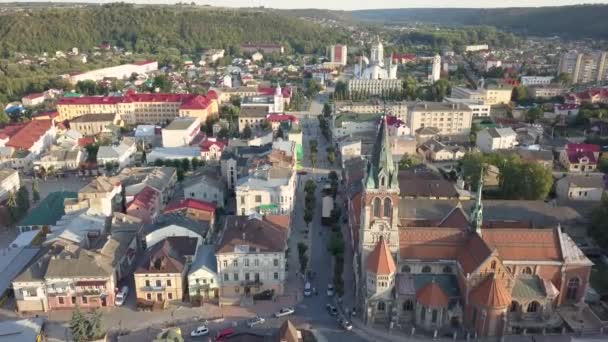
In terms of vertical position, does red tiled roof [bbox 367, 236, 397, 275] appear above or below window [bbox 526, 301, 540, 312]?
above

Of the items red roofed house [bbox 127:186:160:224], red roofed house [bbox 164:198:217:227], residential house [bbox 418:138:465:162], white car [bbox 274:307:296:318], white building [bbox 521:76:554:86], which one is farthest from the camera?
white building [bbox 521:76:554:86]

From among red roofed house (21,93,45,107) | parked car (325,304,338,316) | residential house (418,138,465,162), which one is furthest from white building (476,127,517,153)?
red roofed house (21,93,45,107)

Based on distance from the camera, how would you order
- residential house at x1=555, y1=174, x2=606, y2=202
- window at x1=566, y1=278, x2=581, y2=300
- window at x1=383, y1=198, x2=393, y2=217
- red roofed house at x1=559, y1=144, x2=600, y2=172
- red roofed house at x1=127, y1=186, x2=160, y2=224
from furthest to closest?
red roofed house at x1=559, y1=144, x2=600, y2=172, residential house at x1=555, y1=174, x2=606, y2=202, red roofed house at x1=127, y1=186, x2=160, y2=224, window at x1=566, y1=278, x2=581, y2=300, window at x1=383, y1=198, x2=393, y2=217

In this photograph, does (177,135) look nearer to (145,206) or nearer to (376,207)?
(145,206)

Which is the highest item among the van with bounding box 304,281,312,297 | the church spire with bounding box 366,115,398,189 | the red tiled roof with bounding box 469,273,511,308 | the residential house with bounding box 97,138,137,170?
the church spire with bounding box 366,115,398,189

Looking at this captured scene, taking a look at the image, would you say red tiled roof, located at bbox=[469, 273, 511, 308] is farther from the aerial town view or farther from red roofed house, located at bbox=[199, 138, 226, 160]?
red roofed house, located at bbox=[199, 138, 226, 160]

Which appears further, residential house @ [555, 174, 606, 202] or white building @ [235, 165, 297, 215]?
residential house @ [555, 174, 606, 202]
